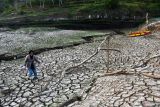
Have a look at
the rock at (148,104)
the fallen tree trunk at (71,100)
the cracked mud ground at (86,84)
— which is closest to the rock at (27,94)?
the cracked mud ground at (86,84)

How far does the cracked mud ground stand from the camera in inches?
447

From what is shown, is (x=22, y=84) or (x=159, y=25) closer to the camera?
(x=22, y=84)

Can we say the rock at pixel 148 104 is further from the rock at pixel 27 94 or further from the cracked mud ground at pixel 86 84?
the rock at pixel 27 94

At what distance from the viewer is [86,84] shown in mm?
14422

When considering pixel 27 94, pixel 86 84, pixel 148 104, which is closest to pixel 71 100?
pixel 86 84

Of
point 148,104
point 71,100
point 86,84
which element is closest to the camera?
point 148,104

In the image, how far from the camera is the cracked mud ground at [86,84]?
37.2 ft

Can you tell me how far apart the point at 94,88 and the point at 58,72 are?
15.9 feet

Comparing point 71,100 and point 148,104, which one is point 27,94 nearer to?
point 71,100

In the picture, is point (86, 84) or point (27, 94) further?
point (86, 84)

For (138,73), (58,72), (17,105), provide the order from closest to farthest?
1. (17,105)
2. (138,73)
3. (58,72)

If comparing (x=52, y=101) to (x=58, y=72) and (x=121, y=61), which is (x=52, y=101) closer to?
(x=58, y=72)

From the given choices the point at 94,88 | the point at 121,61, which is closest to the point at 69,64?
the point at 121,61

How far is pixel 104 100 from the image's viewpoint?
1131cm
